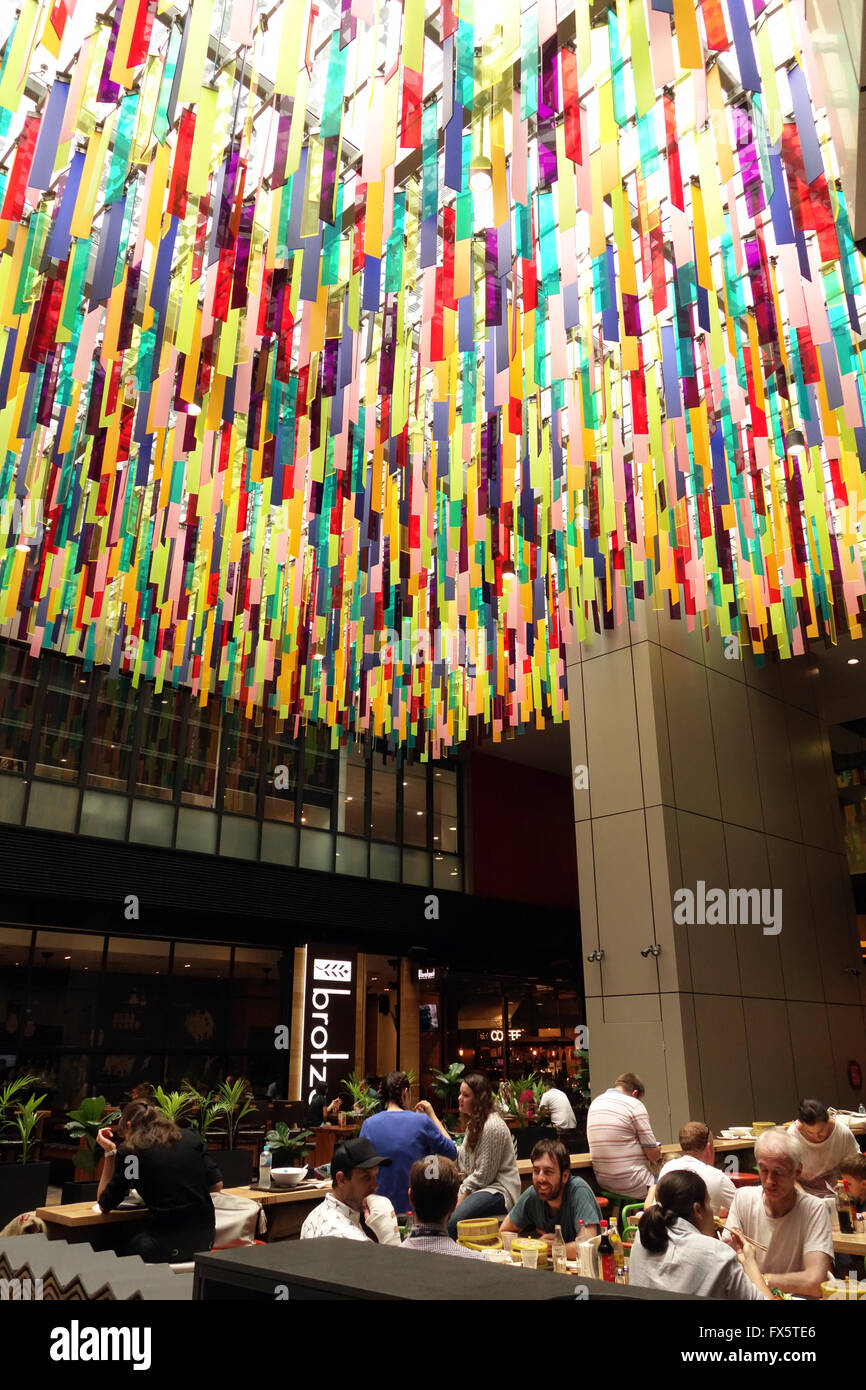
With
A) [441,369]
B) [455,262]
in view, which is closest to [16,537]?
[441,369]

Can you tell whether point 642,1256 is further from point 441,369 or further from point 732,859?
point 732,859

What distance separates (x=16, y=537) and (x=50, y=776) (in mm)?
6027

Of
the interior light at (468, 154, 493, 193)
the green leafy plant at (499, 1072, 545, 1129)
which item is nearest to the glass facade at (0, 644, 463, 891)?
the green leafy plant at (499, 1072, 545, 1129)

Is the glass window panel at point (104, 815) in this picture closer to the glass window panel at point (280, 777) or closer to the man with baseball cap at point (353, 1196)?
the glass window panel at point (280, 777)

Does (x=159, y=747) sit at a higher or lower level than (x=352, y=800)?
higher

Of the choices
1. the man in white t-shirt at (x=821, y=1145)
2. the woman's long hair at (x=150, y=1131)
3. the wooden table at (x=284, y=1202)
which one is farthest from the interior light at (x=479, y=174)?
the wooden table at (x=284, y=1202)

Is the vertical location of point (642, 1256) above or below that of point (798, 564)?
below

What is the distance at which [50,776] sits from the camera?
1316cm

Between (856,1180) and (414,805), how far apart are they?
1344 cm

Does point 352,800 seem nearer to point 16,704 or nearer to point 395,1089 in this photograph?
point 16,704

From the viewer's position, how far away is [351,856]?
16.4 m

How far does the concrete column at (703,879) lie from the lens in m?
9.62

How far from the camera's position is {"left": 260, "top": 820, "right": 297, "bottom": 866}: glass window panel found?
49.9ft

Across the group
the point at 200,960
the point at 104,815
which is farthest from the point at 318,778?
the point at 104,815
